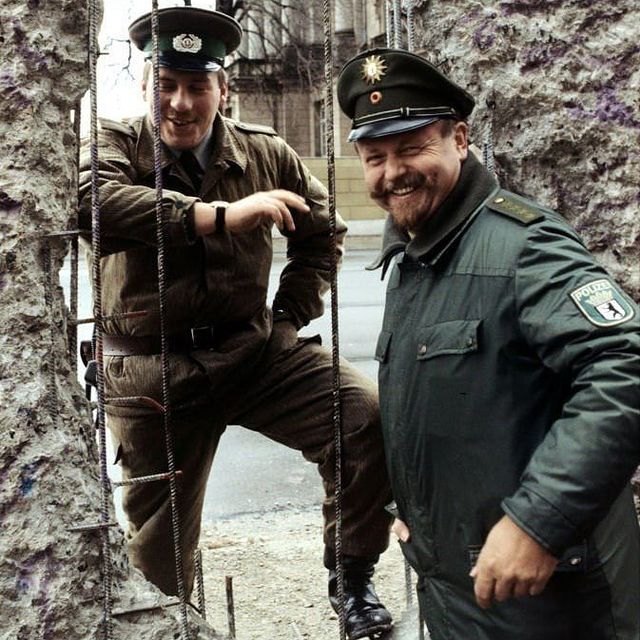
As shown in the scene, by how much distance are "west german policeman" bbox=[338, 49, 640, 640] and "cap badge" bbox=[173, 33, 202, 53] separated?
84 cm

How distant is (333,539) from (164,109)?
1445 mm

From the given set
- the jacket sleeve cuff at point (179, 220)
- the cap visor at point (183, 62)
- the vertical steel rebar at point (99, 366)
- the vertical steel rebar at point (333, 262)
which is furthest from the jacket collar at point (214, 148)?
the vertical steel rebar at point (99, 366)

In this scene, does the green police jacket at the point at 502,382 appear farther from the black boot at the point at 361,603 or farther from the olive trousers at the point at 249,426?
the black boot at the point at 361,603

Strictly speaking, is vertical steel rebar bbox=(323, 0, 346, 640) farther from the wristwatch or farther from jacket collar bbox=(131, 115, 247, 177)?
jacket collar bbox=(131, 115, 247, 177)

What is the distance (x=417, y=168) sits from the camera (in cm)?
208

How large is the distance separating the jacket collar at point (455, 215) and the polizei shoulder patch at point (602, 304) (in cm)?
34

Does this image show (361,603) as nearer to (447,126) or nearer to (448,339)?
(448,339)

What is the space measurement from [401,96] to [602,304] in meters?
0.67

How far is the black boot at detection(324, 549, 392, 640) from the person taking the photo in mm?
3045

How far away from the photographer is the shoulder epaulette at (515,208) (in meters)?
1.95

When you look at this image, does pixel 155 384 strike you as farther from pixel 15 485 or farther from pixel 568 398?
pixel 568 398

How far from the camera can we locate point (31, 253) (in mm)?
2250

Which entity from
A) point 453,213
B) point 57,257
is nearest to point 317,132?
point 57,257

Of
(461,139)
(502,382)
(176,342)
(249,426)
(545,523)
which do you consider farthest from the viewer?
(249,426)
